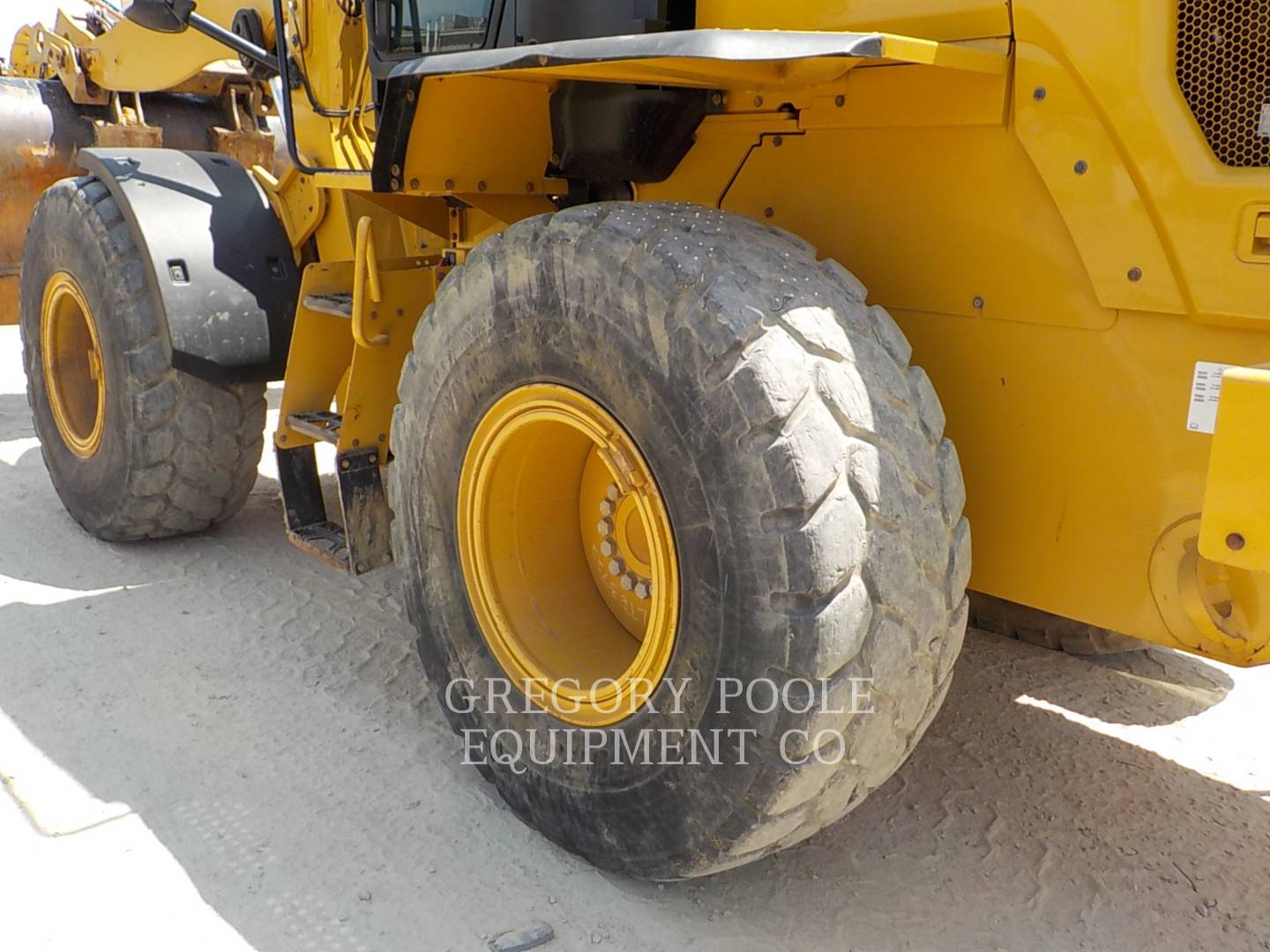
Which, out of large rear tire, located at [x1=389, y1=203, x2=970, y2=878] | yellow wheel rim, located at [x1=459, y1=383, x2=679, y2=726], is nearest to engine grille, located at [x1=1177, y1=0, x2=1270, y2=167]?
large rear tire, located at [x1=389, y1=203, x2=970, y2=878]

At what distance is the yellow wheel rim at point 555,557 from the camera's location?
2.60 meters

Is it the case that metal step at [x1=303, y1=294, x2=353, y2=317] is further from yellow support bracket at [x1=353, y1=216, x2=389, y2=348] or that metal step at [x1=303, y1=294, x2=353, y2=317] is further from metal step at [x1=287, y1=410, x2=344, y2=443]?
metal step at [x1=287, y1=410, x2=344, y2=443]

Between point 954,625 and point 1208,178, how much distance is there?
89 centimetres

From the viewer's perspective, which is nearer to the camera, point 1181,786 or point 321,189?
point 1181,786

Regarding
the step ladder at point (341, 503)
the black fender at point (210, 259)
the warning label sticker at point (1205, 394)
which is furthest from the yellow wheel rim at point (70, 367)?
the warning label sticker at point (1205, 394)

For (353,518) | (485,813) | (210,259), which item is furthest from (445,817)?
(210,259)

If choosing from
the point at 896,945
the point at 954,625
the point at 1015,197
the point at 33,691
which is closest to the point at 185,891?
the point at 33,691

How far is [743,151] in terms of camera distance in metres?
2.73

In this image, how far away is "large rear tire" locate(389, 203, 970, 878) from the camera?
6.79 ft

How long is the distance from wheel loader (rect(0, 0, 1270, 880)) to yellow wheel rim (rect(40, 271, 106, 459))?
190 centimetres

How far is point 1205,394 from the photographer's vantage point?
204 centimetres

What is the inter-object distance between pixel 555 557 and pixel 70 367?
2.96m

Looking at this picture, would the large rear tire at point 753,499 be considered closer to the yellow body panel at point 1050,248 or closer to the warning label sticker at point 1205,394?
the yellow body panel at point 1050,248

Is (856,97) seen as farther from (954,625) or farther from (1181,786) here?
(1181,786)
